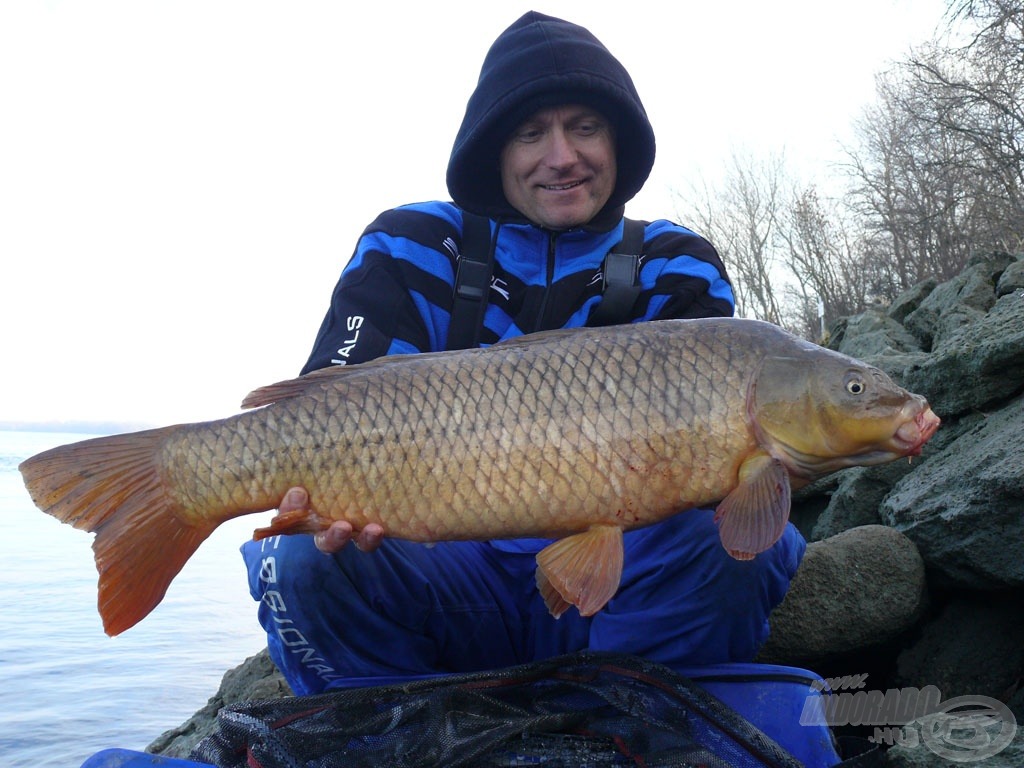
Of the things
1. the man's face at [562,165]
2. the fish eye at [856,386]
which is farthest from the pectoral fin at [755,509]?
the man's face at [562,165]

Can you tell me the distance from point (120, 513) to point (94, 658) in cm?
427

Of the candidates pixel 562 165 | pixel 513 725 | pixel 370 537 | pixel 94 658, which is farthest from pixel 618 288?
pixel 94 658

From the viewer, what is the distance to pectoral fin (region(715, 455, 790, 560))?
1.96m

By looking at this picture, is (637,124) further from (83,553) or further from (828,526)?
(83,553)

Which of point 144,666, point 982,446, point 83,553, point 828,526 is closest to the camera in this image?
point 982,446

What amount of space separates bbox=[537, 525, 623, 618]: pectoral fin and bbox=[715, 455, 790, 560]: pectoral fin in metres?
0.25

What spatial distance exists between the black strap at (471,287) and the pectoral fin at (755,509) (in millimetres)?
1139

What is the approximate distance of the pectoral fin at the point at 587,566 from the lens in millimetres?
2002

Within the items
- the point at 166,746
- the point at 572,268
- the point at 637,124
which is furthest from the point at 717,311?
the point at 166,746

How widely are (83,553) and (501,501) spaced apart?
33.0 ft

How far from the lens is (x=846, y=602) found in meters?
3.05

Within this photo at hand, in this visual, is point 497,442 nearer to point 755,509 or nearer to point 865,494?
point 755,509

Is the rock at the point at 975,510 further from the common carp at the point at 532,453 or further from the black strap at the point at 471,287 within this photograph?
the black strap at the point at 471,287

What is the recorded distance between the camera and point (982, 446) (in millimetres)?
3162
